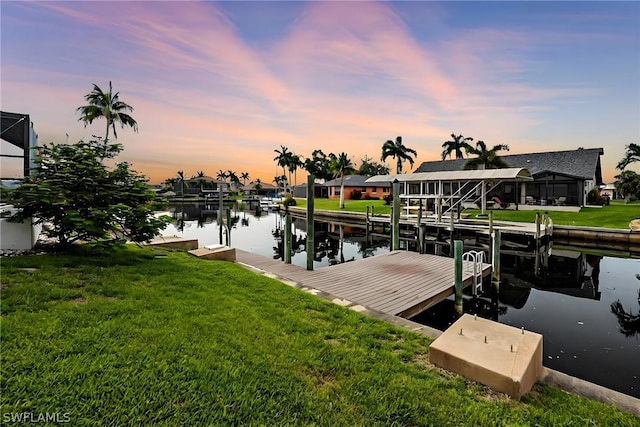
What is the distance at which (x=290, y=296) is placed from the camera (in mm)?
5312

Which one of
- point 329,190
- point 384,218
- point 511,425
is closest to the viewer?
point 511,425

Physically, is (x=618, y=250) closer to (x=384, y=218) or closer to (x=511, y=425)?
(x=384, y=218)

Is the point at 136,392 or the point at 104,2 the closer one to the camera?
the point at 136,392

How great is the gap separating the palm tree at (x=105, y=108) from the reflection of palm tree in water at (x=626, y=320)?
2934cm

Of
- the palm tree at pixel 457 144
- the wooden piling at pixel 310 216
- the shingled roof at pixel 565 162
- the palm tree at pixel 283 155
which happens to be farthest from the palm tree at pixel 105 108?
the palm tree at pixel 283 155

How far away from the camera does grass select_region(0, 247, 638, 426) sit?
7.52 feet

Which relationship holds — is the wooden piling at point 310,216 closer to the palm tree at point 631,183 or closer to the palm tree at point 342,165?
the palm tree at point 342,165

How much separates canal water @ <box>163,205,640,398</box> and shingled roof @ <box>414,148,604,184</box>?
1633 cm

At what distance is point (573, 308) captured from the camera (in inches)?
305

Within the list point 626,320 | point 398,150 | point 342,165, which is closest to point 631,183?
point 398,150

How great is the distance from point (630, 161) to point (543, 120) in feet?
39.9

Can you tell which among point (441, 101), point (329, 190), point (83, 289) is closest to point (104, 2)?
point (83, 289)

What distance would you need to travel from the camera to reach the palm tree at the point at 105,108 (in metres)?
23.5

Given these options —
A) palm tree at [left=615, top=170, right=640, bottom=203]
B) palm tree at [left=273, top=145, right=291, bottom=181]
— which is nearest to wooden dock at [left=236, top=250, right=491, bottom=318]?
palm tree at [left=615, top=170, right=640, bottom=203]
